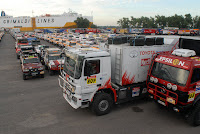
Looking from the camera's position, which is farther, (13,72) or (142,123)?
(13,72)

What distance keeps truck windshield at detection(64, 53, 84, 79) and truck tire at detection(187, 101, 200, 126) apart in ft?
15.3

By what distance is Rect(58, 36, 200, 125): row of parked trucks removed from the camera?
627cm

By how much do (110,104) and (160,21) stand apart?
10001 centimetres

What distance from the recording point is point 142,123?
22.1 ft

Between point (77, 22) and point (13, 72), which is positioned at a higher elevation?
point (77, 22)

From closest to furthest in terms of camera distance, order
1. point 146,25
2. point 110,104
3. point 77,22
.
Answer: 1. point 110,104
2. point 146,25
3. point 77,22

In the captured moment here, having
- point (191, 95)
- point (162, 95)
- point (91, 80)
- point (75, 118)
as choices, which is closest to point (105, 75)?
point (91, 80)

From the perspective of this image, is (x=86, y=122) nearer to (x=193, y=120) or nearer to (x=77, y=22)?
(x=193, y=120)

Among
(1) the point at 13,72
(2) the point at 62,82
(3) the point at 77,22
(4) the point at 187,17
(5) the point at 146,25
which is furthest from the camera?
(3) the point at 77,22

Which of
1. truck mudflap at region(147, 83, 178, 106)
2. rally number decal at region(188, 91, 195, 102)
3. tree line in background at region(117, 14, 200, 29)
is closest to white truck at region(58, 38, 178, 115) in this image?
truck mudflap at region(147, 83, 178, 106)

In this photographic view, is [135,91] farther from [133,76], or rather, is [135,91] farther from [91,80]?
[91,80]

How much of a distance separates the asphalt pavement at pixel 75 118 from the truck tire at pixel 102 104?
26 centimetres

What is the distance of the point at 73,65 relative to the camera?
6820 millimetres

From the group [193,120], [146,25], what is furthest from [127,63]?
[146,25]
